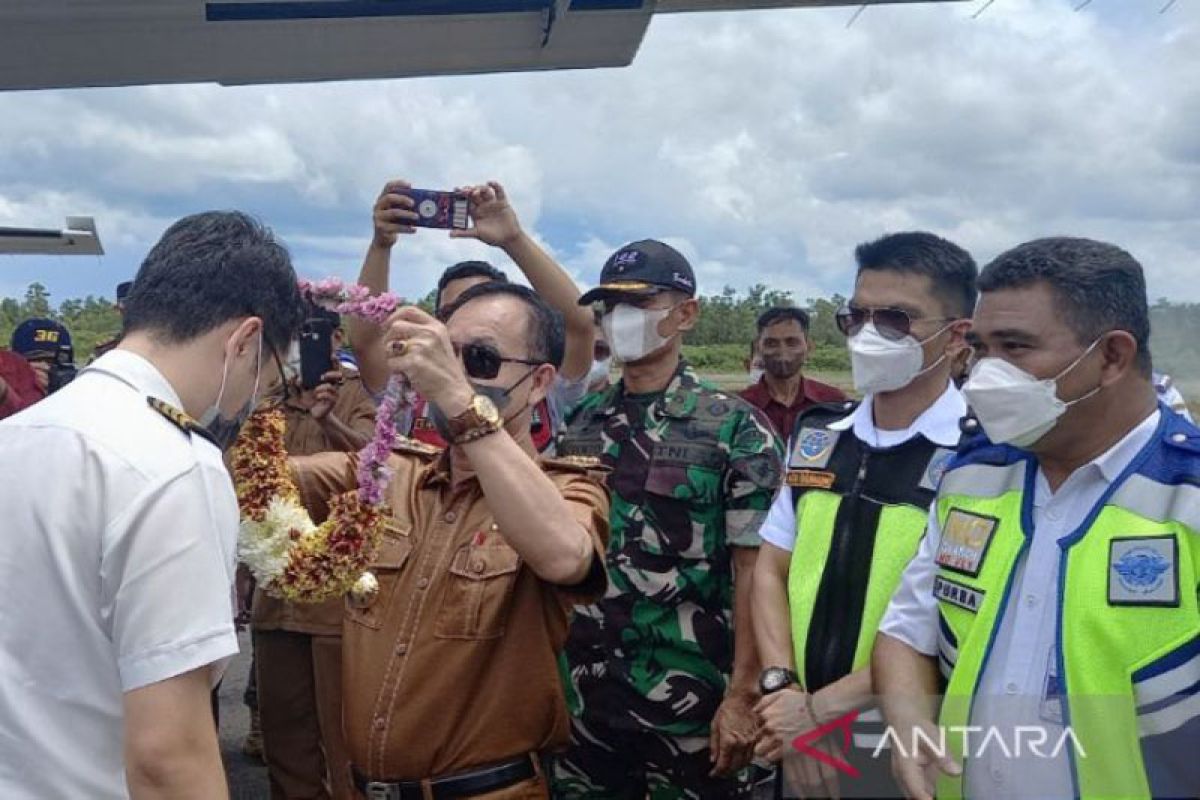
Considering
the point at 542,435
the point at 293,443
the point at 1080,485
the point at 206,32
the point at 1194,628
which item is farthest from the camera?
the point at 206,32

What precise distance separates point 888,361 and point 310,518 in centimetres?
164

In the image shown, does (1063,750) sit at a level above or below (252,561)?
below

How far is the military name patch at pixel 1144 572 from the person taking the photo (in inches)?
62.6

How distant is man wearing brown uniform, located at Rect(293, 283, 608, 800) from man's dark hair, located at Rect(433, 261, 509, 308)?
1.43 m

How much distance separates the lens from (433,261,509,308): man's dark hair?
3.74m

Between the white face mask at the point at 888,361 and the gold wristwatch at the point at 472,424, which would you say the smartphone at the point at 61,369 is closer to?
the gold wristwatch at the point at 472,424

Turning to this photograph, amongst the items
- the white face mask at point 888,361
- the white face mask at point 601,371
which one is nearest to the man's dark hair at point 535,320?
the white face mask at point 888,361

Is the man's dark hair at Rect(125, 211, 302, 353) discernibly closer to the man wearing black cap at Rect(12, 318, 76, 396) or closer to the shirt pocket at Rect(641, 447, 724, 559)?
the shirt pocket at Rect(641, 447, 724, 559)

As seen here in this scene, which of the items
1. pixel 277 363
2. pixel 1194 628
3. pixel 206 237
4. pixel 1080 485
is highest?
pixel 206 237

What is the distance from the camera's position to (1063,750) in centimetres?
159

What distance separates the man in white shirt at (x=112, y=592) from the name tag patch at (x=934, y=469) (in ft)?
5.65

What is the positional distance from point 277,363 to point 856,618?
61.8 inches

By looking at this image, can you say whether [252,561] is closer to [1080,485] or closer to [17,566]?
[17,566]

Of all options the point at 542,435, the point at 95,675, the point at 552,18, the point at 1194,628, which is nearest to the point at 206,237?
the point at 95,675
